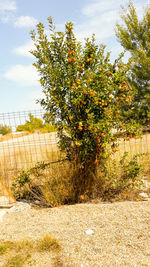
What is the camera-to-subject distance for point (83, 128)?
181 inches

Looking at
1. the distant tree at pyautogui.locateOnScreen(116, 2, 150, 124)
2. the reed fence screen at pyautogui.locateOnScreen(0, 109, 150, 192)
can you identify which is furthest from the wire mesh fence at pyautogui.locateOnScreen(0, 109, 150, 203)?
the distant tree at pyautogui.locateOnScreen(116, 2, 150, 124)

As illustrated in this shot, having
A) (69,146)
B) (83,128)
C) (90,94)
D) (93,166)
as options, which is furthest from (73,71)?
(93,166)

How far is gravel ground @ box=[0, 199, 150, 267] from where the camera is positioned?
282 centimetres

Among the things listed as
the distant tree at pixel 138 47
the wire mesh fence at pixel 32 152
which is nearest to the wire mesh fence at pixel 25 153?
the wire mesh fence at pixel 32 152

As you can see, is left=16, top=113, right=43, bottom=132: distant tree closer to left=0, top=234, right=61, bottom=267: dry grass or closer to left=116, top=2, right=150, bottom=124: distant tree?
left=0, top=234, right=61, bottom=267: dry grass

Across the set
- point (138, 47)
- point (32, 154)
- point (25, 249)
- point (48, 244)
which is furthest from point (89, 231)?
point (138, 47)

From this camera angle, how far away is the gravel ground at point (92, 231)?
111 inches

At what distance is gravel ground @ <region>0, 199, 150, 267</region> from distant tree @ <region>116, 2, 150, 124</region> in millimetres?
9486

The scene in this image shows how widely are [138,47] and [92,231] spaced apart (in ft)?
41.1

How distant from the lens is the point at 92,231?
11.2 feet

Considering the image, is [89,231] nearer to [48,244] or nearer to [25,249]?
[48,244]

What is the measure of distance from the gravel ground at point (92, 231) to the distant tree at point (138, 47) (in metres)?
A: 9.49

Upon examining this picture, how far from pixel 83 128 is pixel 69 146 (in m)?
0.46

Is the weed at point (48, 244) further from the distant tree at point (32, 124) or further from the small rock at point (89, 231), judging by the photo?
the distant tree at point (32, 124)
